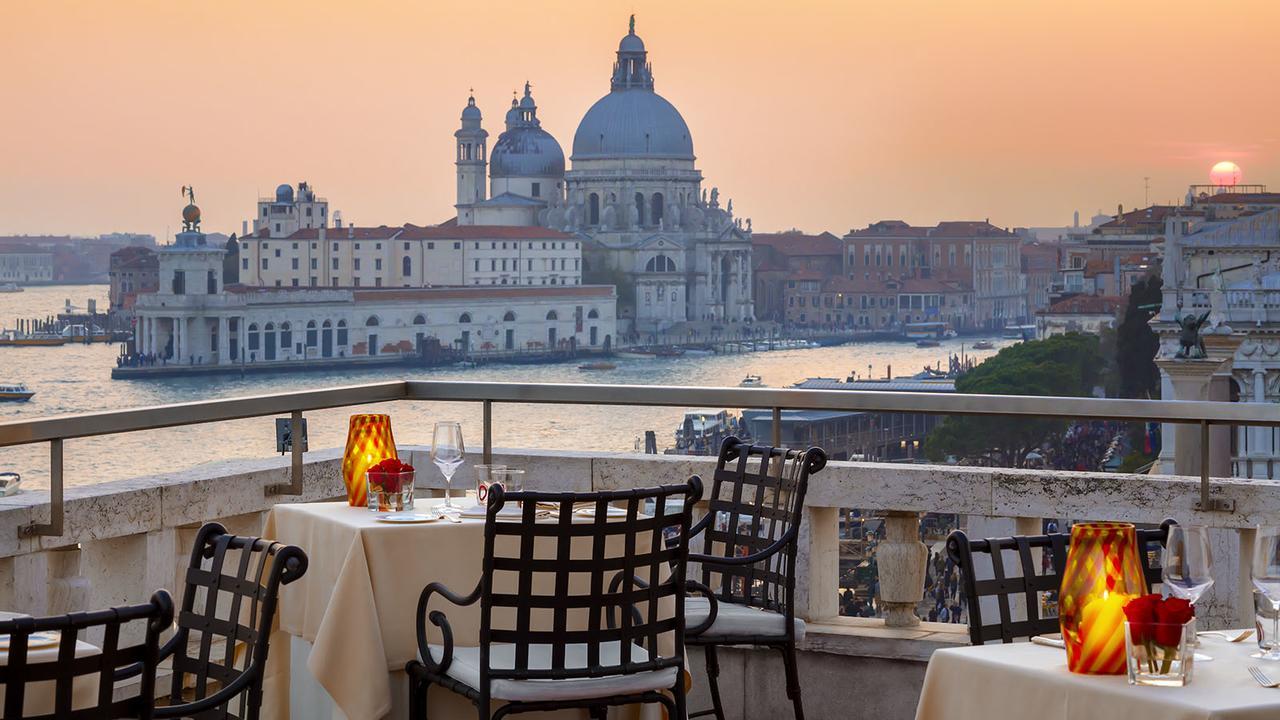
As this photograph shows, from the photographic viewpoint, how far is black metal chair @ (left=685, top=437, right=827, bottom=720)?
8.06 feet

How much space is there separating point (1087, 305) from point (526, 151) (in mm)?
34649

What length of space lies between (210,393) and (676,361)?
21974 millimetres

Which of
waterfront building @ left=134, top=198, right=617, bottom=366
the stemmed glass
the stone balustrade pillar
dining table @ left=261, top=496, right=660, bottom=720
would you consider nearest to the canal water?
waterfront building @ left=134, top=198, right=617, bottom=366

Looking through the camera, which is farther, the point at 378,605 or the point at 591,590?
the point at 378,605

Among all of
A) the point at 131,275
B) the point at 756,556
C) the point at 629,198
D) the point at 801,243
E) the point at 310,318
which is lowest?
the point at 756,556

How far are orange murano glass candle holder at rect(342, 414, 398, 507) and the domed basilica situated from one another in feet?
247

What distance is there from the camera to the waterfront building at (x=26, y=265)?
53.7 meters

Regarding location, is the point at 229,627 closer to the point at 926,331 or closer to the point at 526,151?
the point at 926,331

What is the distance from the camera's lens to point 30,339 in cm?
6341

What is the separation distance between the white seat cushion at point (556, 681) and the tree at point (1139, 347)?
1525 inches

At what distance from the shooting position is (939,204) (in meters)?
55.2

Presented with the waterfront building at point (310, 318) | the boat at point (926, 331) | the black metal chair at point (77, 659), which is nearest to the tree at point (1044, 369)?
the waterfront building at point (310, 318)

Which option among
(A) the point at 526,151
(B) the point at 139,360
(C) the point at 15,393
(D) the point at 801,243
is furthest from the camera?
(D) the point at 801,243

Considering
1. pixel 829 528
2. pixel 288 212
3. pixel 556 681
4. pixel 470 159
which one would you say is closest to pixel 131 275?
pixel 288 212
